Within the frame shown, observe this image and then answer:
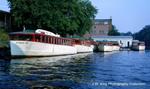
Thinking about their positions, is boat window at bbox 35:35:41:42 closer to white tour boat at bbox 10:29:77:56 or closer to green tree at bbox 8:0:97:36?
white tour boat at bbox 10:29:77:56

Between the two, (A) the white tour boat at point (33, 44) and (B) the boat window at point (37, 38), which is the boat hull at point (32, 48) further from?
(B) the boat window at point (37, 38)

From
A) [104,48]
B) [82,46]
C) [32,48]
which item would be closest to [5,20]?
[82,46]

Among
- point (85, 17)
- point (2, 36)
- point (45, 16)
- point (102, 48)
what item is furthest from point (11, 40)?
point (102, 48)

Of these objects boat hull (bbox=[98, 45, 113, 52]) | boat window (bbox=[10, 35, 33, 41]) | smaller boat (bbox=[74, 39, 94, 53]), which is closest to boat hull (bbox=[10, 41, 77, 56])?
boat window (bbox=[10, 35, 33, 41])

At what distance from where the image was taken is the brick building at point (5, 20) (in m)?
73.5

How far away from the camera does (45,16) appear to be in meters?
66.3

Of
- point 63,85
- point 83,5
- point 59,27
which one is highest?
point 83,5

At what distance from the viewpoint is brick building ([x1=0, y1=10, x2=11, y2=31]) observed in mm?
73544

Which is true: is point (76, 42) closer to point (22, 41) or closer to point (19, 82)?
point (22, 41)

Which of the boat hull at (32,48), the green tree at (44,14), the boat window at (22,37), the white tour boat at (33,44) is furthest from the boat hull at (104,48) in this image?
the boat window at (22,37)

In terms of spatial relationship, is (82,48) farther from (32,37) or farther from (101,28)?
(101,28)

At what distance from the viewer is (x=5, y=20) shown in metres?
74.9

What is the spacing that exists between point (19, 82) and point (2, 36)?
39192 millimetres

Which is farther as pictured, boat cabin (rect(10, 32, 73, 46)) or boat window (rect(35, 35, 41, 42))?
boat window (rect(35, 35, 41, 42))
